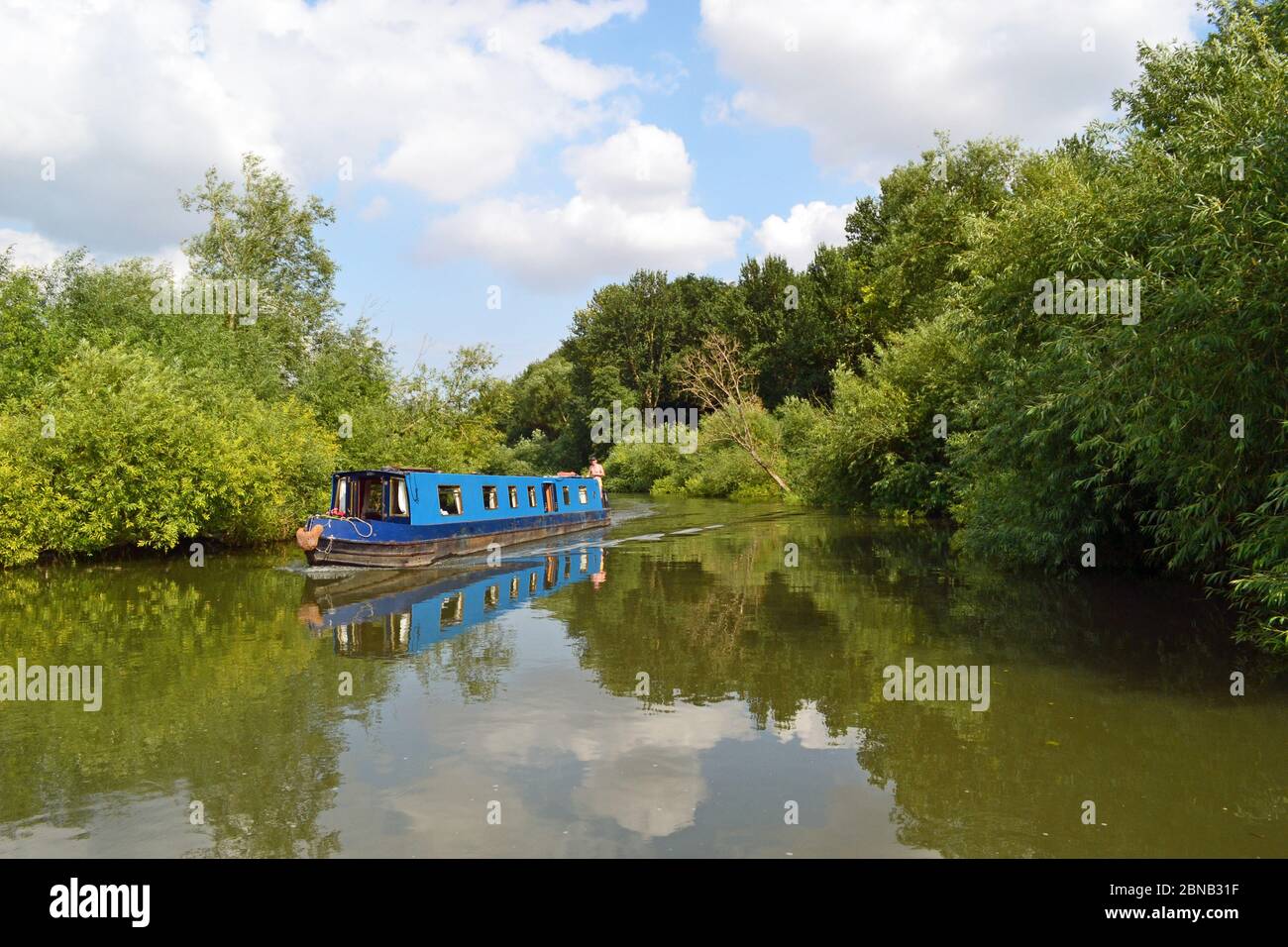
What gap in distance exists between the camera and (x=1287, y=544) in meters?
7.42

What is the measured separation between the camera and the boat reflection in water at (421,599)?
11156mm

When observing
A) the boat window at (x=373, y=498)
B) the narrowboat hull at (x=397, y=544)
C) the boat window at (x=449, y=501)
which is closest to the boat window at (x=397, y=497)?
the boat window at (x=373, y=498)

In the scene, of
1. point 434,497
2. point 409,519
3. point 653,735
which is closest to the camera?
point 653,735

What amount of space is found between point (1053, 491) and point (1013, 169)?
65.2ft

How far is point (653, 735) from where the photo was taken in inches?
276

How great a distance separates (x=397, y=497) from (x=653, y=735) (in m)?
13.0

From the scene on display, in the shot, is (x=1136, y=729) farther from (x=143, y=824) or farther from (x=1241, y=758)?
(x=143, y=824)

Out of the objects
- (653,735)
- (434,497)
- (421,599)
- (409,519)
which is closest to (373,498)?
(409,519)

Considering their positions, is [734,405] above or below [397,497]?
above

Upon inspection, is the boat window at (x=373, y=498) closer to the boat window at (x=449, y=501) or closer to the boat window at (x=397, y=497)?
the boat window at (x=397, y=497)

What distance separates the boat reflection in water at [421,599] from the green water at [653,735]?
0.20 metres

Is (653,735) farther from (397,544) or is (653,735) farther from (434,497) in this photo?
(434,497)
